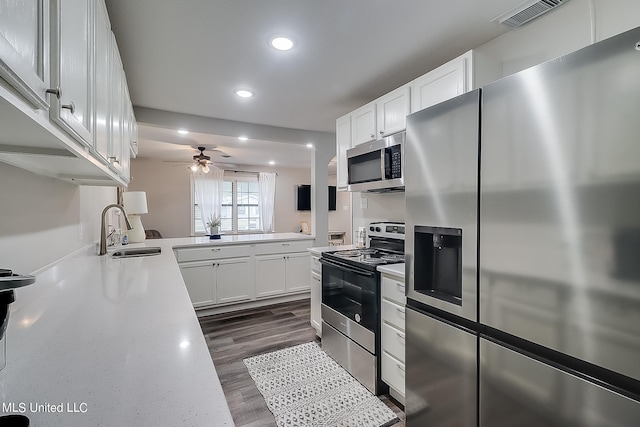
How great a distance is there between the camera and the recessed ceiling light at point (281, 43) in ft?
6.03

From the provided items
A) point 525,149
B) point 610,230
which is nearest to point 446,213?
point 525,149

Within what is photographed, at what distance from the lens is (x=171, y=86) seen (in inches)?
101

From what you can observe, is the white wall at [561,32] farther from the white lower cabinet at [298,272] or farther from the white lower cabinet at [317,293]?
the white lower cabinet at [298,272]

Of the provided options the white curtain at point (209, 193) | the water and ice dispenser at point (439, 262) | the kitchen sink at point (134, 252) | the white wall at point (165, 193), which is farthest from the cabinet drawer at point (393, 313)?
the white wall at point (165, 193)

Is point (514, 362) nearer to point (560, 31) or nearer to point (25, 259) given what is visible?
point (560, 31)

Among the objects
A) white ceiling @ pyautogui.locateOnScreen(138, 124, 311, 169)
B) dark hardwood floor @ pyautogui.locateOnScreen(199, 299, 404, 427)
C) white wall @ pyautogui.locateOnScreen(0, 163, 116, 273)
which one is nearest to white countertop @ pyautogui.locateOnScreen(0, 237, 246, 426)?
white wall @ pyautogui.locateOnScreen(0, 163, 116, 273)

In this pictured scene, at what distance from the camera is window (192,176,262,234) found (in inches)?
273

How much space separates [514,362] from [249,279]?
10.2 feet

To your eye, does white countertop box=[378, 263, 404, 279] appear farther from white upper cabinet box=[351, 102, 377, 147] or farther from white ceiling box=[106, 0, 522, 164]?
white ceiling box=[106, 0, 522, 164]

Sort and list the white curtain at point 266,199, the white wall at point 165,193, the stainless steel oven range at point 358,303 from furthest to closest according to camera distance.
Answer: the white curtain at point 266,199, the white wall at point 165,193, the stainless steel oven range at point 358,303

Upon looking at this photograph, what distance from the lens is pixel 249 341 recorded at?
2.84 meters

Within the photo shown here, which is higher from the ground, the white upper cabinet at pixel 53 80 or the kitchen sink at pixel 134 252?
Answer: the white upper cabinet at pixel 53 80

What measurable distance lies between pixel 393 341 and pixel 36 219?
2114 mm

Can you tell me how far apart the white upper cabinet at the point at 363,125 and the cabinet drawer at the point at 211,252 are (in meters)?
1.96
